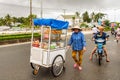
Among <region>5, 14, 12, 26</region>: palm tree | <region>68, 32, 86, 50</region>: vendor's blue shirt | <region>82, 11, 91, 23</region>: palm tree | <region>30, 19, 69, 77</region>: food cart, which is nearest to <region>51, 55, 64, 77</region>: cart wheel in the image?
<region>30, 19, 69, 77</region>: food cart

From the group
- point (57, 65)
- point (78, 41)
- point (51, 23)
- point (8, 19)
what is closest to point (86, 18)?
point (8, 19)

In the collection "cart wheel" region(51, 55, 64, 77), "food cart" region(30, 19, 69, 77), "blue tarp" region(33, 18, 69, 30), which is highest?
"blue tarp" region(33, 18, 69, 30)

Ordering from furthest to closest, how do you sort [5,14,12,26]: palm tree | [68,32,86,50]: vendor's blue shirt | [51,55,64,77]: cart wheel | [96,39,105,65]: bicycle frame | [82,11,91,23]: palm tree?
[82,11,91,23]: palm tree, [5,14,12,26]: palm tree, [96,39,105,65]: bicycle frame, [68,32,86,50]: vendor's blue shirt, [51,55,64,77]: cart wheel

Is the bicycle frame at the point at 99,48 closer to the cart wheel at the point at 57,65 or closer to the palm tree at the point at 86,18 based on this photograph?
the cart wheel at the point at 57,65

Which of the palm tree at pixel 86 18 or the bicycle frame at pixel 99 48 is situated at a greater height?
the palm tree at pixel 86 18

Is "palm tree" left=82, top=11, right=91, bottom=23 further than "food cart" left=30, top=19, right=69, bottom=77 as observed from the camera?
Yes

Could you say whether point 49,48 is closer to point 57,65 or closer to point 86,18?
point 57,65

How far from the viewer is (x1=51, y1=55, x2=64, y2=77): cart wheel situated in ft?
24.1

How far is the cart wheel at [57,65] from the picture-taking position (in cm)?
735

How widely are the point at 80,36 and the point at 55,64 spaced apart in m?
1.66

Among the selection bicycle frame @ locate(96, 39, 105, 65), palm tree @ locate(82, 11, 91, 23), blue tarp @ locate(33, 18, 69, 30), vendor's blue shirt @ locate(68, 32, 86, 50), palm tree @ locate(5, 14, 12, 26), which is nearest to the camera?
blue tarp @ locate(33, 18, 69, 30)

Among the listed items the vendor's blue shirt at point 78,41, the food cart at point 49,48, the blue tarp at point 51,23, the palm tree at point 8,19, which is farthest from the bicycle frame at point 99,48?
the palm tree at point 8,19

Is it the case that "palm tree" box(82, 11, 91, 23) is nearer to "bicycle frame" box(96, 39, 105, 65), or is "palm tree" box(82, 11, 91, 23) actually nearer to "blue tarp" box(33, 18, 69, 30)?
"bicycle frame" box(96, 39, 105, 65)

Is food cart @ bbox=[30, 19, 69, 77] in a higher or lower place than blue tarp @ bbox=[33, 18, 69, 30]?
lower
